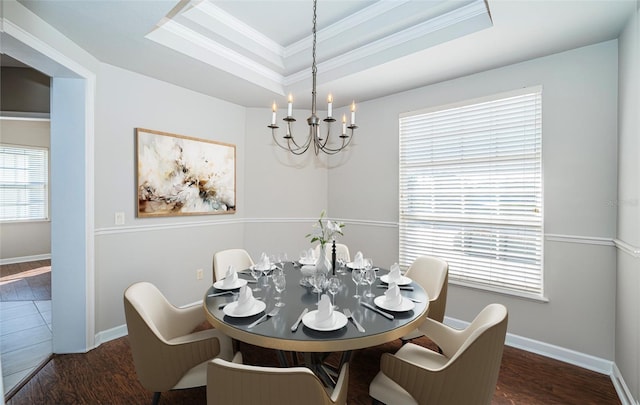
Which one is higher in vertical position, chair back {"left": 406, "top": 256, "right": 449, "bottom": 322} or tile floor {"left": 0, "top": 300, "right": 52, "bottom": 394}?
chair back {"left": 406, "top": 256, "right": 449, "bottom": 322}

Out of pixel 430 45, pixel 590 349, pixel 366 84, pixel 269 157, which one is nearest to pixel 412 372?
pixel 590 349

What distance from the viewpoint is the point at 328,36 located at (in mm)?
2791

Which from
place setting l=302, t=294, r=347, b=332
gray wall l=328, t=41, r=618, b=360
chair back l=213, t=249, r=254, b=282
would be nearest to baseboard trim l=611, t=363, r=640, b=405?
gray wall l=328, t=41, r=618, b=360

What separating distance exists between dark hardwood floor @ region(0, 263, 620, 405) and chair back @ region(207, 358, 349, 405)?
4.00ft

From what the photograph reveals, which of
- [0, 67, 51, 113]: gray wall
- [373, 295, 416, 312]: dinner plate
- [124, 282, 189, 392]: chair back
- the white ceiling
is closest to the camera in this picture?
[124, 282, 189, 392]: chair back

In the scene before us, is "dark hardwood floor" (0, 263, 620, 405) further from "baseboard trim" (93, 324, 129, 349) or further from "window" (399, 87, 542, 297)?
"window" (399, 87, 542, 297)

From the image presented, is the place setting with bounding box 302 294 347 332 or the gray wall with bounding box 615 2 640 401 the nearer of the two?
the place setting with bounding box 302 294 347 332

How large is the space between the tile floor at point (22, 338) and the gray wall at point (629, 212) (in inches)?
173

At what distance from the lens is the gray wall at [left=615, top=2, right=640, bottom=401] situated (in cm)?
185

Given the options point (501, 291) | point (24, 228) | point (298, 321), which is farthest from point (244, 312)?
point (24, 228)

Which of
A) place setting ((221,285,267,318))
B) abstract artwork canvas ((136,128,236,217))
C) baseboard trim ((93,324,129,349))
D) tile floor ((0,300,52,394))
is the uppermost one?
abstract artwork canvas ((136,128,236,217))

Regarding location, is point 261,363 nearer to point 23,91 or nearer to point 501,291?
point 501,291

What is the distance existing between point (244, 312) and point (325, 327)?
18.7 inches

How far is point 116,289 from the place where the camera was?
2830mm
